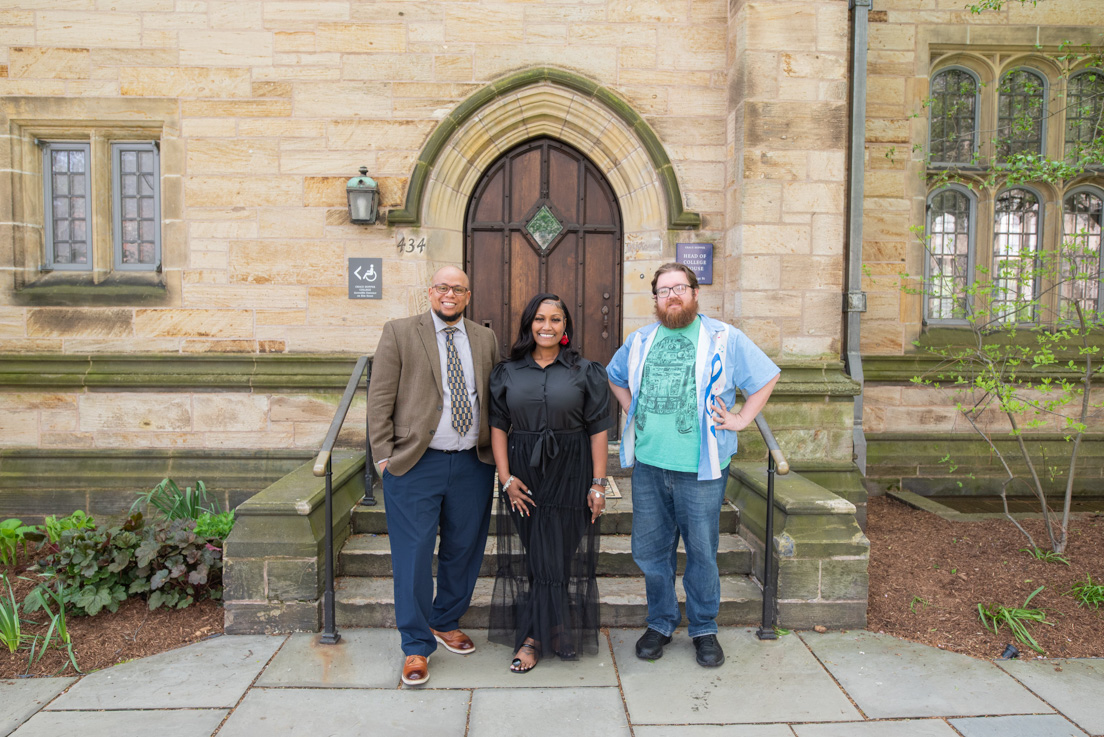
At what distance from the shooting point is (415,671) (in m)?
3.07

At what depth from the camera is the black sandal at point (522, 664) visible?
316 centimetres

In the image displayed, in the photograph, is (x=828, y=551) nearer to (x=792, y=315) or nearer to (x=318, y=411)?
(x=792, y=315)

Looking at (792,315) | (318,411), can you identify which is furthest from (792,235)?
(318,411)

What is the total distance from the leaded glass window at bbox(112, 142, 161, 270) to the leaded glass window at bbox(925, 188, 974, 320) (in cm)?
656

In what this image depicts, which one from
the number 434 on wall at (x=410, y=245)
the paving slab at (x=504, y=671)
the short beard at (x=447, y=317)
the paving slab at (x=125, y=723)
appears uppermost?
the number 434 on wall at (x=410, y=245)

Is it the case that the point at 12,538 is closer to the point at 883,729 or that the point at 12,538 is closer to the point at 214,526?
the point at 214,526

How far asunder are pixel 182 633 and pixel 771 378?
3186 millimetres

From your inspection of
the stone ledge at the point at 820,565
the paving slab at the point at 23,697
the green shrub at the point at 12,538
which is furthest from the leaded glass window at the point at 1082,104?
the green shrub at the point at 12,538

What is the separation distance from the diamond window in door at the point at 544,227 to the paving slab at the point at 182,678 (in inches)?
134

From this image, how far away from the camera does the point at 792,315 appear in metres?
5.04

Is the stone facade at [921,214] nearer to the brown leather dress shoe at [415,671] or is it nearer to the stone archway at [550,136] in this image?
the stone archway at [550,136]

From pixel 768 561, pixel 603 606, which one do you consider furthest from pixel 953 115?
pixel 603 606

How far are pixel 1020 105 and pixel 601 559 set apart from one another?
5.65 meters

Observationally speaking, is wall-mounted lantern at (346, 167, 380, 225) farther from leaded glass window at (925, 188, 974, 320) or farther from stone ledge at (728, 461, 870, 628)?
leaded glass window at (925, 188, 974, 320)
